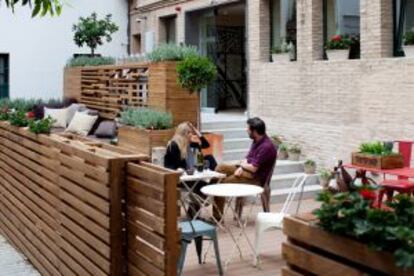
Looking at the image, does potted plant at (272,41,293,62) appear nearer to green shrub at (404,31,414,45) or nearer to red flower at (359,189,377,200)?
green shrub at (404,31,414,45)

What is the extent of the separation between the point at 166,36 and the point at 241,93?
9.52 feet

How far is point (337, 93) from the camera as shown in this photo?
9.88m

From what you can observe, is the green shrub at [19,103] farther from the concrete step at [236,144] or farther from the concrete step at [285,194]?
the concrete step at [285,194]

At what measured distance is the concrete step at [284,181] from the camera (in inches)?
380

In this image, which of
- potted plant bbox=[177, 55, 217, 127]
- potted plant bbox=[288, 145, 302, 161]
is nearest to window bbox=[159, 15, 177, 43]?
potted plant bbox=[177, 55, 217, 127]

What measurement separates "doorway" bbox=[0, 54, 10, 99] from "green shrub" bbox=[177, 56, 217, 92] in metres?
9.12

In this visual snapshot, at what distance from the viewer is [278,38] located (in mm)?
11922

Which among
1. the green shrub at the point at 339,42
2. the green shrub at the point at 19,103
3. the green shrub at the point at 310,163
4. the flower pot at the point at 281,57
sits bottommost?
the green shrub at the point at 310,163

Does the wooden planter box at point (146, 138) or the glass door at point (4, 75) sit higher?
the glass door at point (4, 75)

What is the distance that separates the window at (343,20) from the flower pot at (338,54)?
0.14m

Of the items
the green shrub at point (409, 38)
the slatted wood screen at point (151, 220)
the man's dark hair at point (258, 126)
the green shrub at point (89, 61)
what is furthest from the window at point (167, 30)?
the slatted wood screen at point (151, 220)

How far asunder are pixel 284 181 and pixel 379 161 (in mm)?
2817

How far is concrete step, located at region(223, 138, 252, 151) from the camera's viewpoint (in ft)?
36.4

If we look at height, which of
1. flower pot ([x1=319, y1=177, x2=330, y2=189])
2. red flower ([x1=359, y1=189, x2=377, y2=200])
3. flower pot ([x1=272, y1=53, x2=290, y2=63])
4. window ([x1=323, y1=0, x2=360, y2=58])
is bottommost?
flower pot ([x1=319, y1=177, x2=330, y2=189])
